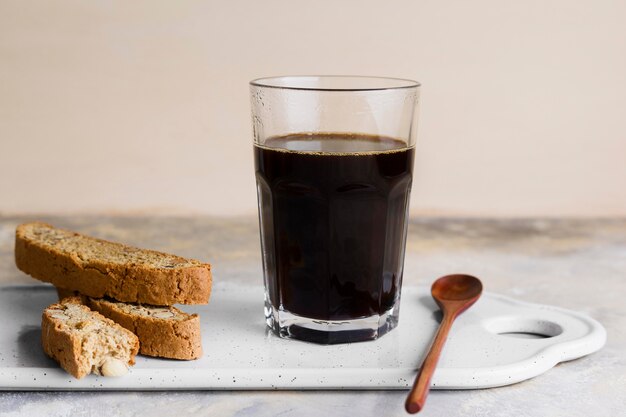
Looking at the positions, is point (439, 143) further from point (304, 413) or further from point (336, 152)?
point (304, 413)

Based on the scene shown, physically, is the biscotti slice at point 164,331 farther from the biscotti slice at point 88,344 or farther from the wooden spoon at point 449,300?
the wooden spoon at point 449,300

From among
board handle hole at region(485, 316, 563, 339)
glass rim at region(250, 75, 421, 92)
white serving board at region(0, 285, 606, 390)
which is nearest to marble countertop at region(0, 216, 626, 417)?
white serving board at region(0, 285, 606, 390)

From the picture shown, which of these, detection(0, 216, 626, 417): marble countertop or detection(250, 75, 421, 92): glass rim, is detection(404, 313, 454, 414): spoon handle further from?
detection(250, 75, 421, 92): glass rim

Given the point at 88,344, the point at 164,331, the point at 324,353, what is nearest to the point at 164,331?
the point at 164,331

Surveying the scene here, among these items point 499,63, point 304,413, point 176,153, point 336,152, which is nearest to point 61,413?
point 304,413

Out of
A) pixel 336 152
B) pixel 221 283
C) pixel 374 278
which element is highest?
pixel 336 152

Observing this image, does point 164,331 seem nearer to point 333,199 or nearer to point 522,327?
point 333,199
